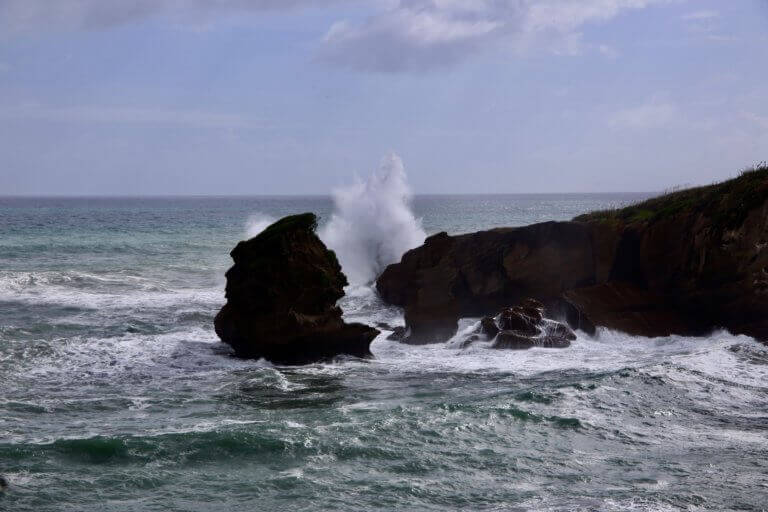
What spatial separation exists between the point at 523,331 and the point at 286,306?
246 inches

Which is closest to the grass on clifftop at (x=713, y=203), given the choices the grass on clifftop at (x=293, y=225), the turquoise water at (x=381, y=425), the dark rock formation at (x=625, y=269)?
the dark rock formation at (x=625, y=269)

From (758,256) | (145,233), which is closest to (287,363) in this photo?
(758,256)

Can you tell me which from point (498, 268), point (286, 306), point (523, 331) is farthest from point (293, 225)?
point (498, 268)

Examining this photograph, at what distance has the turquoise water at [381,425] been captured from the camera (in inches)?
465

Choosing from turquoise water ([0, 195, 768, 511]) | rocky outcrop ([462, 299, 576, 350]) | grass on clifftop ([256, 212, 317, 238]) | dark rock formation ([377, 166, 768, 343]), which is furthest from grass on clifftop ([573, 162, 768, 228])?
grass on clifftop ([256, 212, 317, 238])

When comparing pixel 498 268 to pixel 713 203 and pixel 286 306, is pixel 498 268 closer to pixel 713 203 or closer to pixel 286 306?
pixel 713 203

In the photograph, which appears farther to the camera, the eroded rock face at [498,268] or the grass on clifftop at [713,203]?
the eroded rock face at [498,268]

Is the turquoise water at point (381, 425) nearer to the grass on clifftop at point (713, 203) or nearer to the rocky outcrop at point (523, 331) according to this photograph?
the rocky outcrop at point (523, 331)

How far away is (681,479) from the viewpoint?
12.2m

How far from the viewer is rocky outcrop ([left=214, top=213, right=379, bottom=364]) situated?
67.3 feet

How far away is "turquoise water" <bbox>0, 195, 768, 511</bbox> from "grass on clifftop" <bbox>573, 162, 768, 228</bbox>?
358 cm

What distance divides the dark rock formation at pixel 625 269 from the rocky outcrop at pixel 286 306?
3.07 m

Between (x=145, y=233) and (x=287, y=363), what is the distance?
53617 mm

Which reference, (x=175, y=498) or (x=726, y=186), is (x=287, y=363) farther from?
(x=726, y=186)
